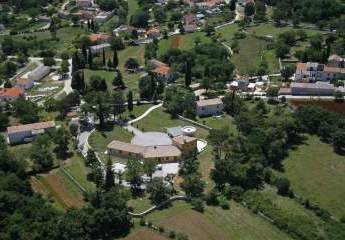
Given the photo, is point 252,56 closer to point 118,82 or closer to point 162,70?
point 162,70

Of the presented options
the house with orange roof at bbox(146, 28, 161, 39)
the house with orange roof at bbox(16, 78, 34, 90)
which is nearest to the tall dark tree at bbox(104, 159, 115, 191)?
the house with orange roof at bbox(16, 78, 34, 90)

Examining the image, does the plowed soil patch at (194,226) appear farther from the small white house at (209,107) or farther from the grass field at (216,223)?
the small white house at (209,107)

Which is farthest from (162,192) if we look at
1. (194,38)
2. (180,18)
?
(180,18)

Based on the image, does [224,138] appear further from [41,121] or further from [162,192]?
[41,121]

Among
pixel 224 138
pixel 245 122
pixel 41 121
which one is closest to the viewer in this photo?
pixel 224 138

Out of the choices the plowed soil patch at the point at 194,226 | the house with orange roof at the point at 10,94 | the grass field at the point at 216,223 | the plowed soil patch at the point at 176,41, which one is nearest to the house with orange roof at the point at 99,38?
the plowed soil patch at the point at 176,41

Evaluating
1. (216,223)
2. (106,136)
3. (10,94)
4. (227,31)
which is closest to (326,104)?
(216,223)
